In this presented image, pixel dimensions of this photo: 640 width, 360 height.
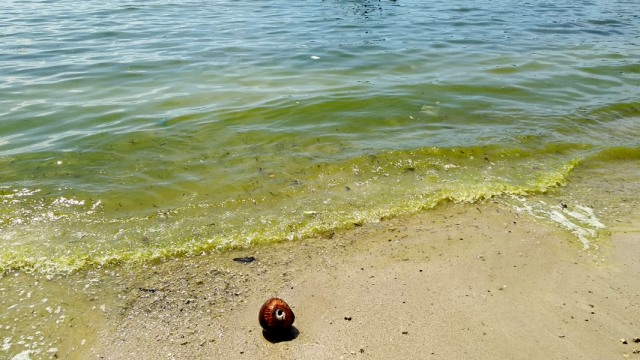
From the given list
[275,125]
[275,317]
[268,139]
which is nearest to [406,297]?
[275,317]

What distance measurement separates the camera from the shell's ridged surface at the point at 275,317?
11.2 ft

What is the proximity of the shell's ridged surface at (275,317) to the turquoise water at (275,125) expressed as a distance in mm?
1398

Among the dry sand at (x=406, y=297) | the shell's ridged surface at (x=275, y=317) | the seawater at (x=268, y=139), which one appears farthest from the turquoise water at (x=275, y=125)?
the shell's ridged surface at (x=275, y=317)

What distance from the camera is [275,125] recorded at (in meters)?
7.91

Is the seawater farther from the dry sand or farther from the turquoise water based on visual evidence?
the dry sand

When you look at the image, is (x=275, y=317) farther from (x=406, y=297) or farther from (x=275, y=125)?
(x=275, y=125)

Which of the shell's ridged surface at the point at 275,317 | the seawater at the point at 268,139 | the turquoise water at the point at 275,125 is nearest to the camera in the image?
the shell's ridged surface at the point at 275,317

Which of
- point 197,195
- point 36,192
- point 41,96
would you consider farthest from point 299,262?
point 41,96

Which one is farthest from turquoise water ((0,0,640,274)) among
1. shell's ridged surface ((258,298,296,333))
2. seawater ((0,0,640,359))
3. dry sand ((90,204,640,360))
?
shell's ridged surface ((258,298,296,333))

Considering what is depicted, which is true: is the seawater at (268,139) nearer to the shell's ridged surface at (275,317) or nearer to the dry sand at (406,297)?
the dry sand at (406,297)

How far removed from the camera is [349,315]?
372 cm

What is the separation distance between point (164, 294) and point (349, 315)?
1.52 m

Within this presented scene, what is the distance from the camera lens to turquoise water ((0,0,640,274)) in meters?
5.23

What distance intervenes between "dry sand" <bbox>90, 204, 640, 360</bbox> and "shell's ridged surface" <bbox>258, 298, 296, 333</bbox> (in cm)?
→ 12
